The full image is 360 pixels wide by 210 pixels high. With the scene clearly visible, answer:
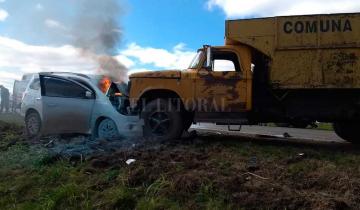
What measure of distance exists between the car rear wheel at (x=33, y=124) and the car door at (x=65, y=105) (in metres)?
0.35

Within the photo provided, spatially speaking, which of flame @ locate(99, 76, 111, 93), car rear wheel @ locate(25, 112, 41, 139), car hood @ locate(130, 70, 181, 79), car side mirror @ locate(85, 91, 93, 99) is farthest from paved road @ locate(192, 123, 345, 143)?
car rear wheel @ locate(25, 112, 41, 139)

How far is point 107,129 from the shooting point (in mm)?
10516

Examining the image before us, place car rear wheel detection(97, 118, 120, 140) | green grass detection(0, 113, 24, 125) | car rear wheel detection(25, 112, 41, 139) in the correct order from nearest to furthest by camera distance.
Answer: car rear wheel detection(97, 118, 120, 140)
car rear wheel detection(25, 112, 41, 139)
green grass detection(0, 113, 24, 125)

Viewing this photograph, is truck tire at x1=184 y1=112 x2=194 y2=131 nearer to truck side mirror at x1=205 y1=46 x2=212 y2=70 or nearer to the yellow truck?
the yellow truck

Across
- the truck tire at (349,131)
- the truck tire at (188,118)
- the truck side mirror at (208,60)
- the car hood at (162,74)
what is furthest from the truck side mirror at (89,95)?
the truck tire at (349,131)

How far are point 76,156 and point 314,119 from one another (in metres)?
4.83

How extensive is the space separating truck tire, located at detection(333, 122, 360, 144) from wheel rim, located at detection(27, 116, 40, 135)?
7209mm

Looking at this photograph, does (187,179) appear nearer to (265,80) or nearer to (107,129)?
(265,80)

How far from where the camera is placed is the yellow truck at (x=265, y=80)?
9.00m

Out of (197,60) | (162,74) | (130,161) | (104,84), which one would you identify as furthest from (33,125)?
(130,161)

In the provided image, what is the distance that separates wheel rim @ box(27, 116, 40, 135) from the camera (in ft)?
37.6

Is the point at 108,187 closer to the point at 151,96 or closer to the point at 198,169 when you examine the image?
the point at 198,169

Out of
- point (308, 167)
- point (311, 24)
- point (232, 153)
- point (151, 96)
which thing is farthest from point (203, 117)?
point (308, 167)

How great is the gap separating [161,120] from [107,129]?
1.50 metres
